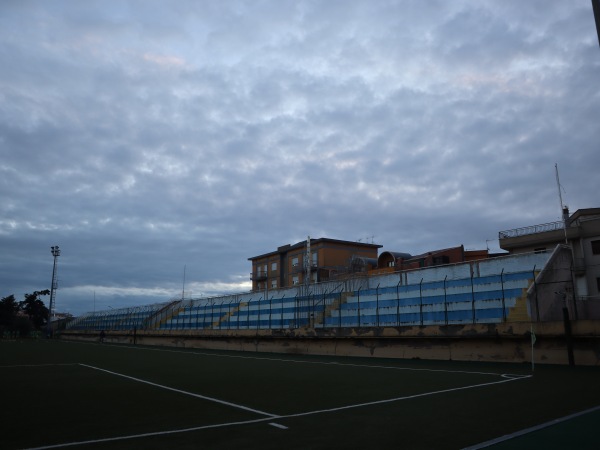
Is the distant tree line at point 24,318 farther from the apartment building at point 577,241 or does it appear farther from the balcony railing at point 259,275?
the apartment building at point 577,241

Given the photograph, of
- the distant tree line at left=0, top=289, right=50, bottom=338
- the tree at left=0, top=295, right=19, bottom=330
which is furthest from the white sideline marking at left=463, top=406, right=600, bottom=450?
the tree at left=0, top=295, right=19, bottom=330

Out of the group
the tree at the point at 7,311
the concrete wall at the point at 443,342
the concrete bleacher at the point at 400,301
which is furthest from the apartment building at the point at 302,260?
the tree at the point at 7,311

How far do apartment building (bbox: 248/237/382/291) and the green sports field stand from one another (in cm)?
4406

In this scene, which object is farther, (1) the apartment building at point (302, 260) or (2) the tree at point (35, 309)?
(2) the tree at point (35, 309)

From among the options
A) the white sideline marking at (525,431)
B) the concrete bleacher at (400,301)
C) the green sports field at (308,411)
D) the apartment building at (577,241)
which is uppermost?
the apartment building at (577,241)

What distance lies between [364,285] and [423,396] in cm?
2465

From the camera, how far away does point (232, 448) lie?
601 cm

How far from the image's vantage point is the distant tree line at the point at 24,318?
9135 centimetres

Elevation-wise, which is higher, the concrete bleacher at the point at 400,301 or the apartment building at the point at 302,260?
the apartment building at the point at 302,260

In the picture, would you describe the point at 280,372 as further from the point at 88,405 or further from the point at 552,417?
the point at 552,417

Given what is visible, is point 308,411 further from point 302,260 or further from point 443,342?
point 302,260

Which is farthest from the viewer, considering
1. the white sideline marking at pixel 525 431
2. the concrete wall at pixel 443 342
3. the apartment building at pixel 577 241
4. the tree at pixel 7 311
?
the tree at pixel 7 311

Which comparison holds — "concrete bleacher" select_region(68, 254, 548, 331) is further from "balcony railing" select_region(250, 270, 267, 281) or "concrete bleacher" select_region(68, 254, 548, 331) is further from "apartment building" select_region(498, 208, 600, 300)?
"balcony railing" select_region(250, 270, 267, 281)

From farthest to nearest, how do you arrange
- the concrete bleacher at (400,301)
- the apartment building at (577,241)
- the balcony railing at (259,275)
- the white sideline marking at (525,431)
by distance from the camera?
1. the balcony railing at (259,275)
2. the apartment building at (577,241)
3. the concrete bleacher at (400,301)
4. the white sideline marking at (525,431)
